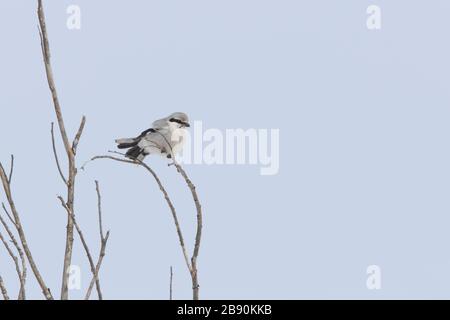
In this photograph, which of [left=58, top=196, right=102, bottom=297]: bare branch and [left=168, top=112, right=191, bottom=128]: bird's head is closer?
[left=58, top=196, right=102, bottom=297]: bare branch

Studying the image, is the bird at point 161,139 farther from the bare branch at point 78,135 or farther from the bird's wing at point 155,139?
the bare branch at point 78,135

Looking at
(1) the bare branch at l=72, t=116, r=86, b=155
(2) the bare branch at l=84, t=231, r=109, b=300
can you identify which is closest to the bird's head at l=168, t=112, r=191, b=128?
(2) the bare branch at l=84, t=231, r=109, b=300

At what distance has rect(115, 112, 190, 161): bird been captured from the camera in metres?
6.29

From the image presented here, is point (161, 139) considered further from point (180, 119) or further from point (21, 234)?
point (21, 234)

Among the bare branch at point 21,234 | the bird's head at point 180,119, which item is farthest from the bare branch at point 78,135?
the bird's head at point 180,119

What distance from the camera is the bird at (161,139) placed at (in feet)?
20.6

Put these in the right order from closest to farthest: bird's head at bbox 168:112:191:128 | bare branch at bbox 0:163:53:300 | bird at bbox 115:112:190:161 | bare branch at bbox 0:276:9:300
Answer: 1. bare branch at bbox 0:163:53:300
2. bare branch at bbox 0:276:9:300
3. bird at bbox 115:112:190:161
4. bird's head at bbox 168:112:191:128

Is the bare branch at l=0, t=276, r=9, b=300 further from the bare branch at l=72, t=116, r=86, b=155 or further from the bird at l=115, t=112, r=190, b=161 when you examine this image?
the bird at l=115, t=112, r=190, b=161

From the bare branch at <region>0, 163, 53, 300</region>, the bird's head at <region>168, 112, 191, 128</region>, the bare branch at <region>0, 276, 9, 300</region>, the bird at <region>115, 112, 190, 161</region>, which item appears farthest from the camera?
the bird's head at <region>168, 112, 191, 128</region>

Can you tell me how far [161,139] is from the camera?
656cm
